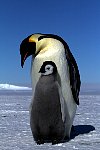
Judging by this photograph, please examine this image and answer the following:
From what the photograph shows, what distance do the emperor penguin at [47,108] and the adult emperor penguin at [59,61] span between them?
0.55 feet

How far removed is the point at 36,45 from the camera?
4250mm

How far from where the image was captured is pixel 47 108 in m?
3.77

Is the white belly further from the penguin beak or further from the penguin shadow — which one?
the penguin shadow

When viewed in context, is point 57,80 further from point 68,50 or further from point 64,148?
point 64,148

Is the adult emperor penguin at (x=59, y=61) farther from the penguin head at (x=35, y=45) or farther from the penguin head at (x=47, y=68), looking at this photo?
the penguin head at (x=47, y=68)

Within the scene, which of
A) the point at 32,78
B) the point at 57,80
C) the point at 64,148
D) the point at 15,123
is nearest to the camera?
the point at 64,148

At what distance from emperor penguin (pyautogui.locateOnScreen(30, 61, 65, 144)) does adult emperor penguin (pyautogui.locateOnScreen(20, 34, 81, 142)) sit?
0.17 m

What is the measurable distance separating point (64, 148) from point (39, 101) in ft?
1.88

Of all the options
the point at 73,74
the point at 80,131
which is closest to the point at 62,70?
the point at 73,74

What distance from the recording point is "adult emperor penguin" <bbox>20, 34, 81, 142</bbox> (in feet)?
13.4

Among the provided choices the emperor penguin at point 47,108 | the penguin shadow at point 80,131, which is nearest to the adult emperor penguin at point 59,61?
the emperor penguin at point 47,108

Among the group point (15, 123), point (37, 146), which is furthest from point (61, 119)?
point (15, 123)

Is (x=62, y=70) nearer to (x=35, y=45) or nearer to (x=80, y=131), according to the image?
(x=35, y=45)

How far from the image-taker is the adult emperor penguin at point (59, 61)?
4078 mm
